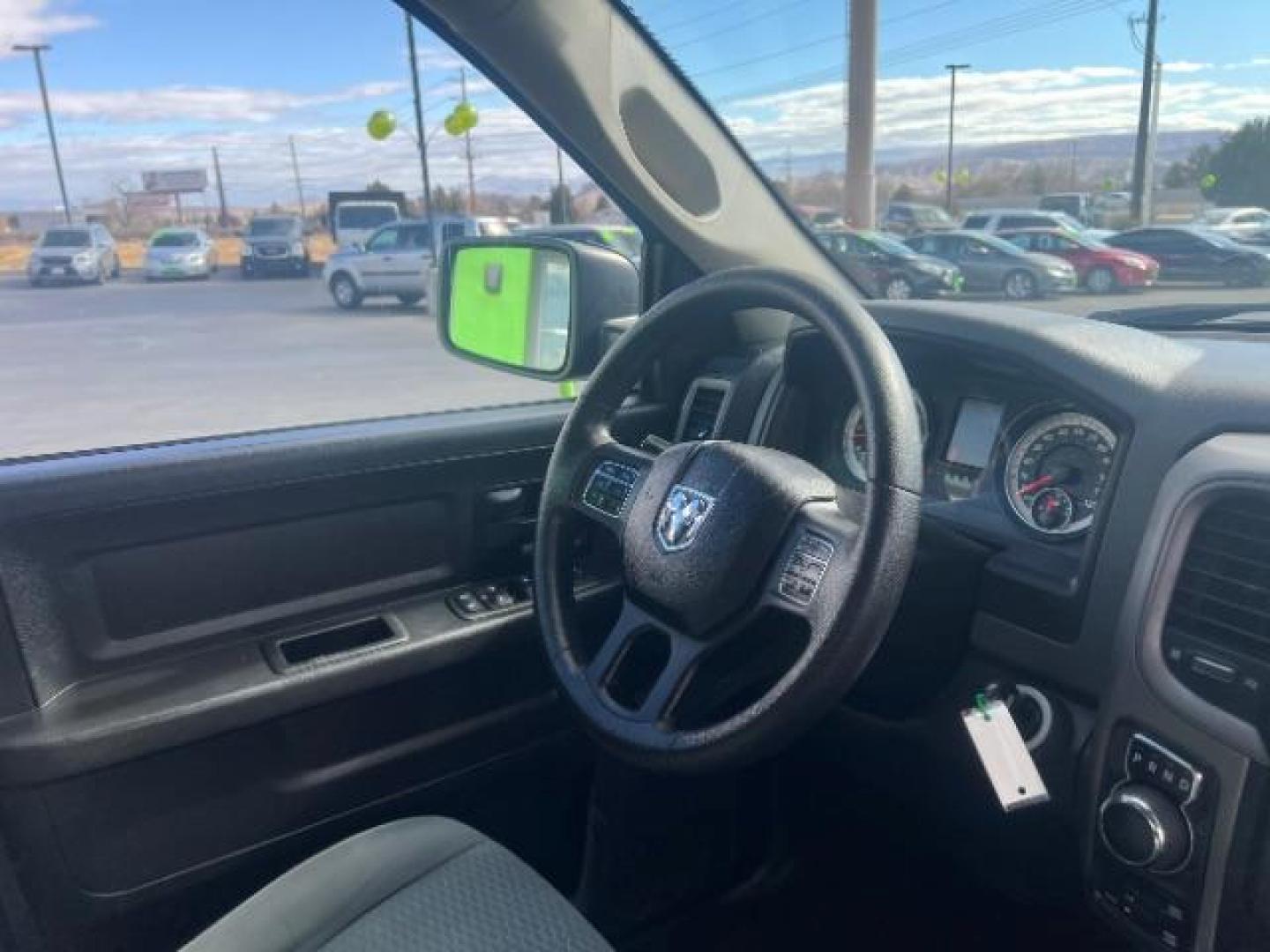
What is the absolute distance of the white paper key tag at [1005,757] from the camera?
58.8 inches

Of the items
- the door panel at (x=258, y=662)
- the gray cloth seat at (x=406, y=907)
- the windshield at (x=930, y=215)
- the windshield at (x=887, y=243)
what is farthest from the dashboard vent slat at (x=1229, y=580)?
the windshield at (x=930, y=215)

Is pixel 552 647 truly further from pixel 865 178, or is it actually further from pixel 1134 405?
pixel 865 178

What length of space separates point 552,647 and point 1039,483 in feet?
2.66

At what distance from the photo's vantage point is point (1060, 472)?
1.63 metres

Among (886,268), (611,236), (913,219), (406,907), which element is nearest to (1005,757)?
(406,907)

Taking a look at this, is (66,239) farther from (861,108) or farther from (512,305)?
(861,108)

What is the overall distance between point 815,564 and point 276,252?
13.6 feet

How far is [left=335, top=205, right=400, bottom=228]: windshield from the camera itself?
6113 mm

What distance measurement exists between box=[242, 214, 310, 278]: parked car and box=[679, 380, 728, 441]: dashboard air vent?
9.28ft

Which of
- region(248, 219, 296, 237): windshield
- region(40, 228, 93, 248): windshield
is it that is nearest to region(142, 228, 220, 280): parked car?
region(248, 219, 296, 237): windshield

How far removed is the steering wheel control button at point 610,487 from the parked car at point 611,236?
26.9 inches

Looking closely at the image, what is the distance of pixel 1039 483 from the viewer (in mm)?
1662

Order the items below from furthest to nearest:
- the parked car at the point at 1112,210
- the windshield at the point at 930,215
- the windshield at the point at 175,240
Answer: the windshield at the point at 175,240, the windshield at the point at 930,215, the parked car at the point at 1112,210

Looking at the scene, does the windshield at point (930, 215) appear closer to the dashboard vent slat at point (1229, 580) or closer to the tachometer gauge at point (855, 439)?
the tachometer gauge at point (855, 439)
